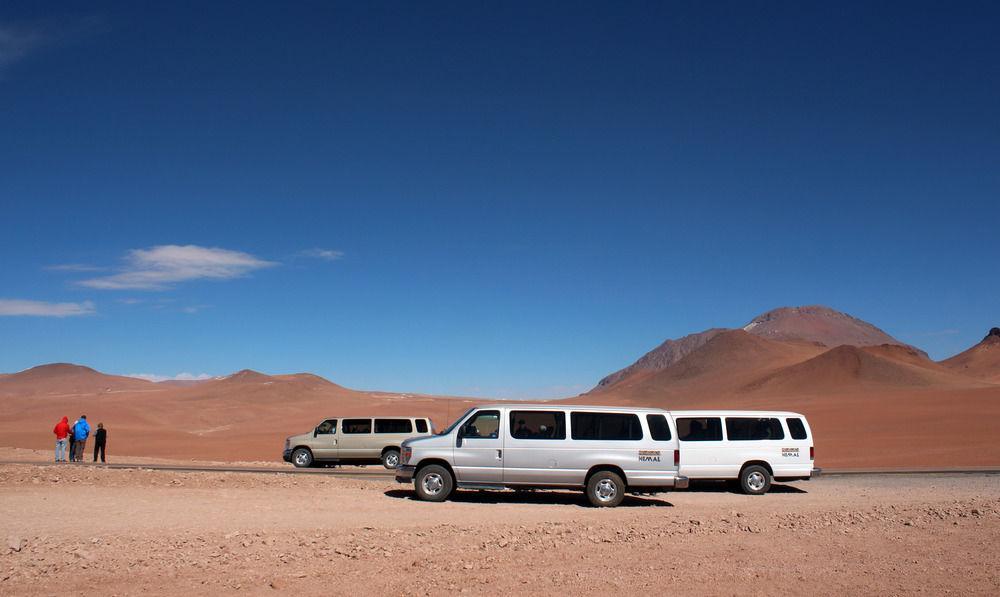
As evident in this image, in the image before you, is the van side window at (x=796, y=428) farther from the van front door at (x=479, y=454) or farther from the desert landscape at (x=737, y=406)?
the desert landscape at (x=737, y=406)

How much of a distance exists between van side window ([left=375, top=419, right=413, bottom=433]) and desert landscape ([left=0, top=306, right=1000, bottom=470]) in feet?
37.8

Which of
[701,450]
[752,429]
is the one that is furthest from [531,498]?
[752,429]

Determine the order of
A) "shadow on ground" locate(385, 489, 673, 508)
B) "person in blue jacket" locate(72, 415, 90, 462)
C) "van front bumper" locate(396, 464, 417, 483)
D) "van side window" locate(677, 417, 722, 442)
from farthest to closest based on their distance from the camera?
"person in blue jacket" locate(72, 415, 90, 462), "van side window" locate(677, 417, 722, 442), "shadow on ground" locate(385, 489, 673, 508), "van front bumper" locate(396, 464, 417, 483)

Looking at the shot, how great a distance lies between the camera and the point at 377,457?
24281 millimetres

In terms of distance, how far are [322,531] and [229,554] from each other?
1703 mm

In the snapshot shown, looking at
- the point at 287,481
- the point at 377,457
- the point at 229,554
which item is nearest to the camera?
the point at 229,554

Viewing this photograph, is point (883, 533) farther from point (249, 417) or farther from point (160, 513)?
Result: point (249, 417)

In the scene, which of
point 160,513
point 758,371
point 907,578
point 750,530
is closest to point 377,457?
point 160,513

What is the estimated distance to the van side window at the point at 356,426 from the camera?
24603 millimetres

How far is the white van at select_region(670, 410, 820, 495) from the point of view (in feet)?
57.7

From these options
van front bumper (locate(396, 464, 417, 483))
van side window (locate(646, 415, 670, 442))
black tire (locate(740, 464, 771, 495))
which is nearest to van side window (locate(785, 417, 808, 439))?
black tire (locate(740, 464, 771, 495))

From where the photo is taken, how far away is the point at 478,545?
31.9 ft

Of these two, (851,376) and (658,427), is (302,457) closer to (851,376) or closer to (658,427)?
(658,427)

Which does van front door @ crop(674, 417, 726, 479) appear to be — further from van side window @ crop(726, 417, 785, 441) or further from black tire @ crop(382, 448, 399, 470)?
black tire @ crop(382, 448, 399, 470)
